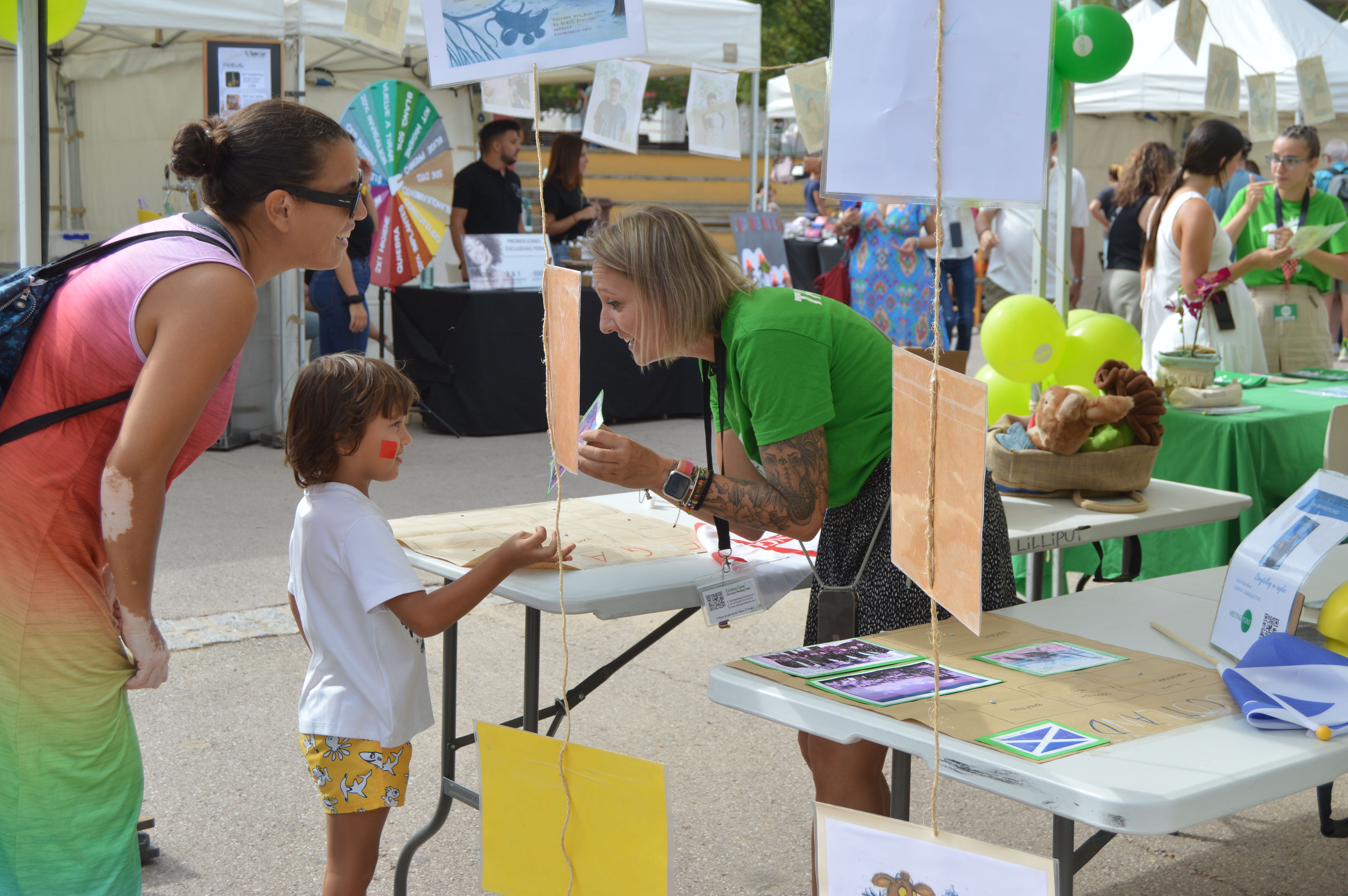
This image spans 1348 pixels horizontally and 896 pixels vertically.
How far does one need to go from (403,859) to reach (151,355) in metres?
1.21

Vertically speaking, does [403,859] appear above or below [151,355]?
below

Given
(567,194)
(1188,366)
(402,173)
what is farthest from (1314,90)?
(402,173)

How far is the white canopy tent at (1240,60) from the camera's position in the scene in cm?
1173

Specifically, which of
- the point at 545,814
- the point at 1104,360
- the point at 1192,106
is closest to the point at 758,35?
the point at 1104,360

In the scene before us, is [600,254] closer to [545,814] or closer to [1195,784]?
[545,814]

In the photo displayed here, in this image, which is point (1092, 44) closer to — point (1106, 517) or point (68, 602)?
point (1106, 517)

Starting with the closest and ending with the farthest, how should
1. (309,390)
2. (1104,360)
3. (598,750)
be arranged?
(598,750), (309,390), (1104,360)

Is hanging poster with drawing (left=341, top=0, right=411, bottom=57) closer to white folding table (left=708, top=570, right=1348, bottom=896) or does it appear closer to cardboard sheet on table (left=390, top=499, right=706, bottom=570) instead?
cardboard sheet on table (left=390, top=499, right=706, bottom=570)

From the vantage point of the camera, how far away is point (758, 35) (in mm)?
7883

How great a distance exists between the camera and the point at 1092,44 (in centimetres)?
367

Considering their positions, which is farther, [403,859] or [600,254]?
[403,859]

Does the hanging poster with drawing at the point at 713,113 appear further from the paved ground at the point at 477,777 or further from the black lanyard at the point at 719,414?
the black lanyard at the point at 719,414

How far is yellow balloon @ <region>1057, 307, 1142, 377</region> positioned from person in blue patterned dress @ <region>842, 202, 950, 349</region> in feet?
11.1

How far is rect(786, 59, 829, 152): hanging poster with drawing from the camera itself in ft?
16.6
